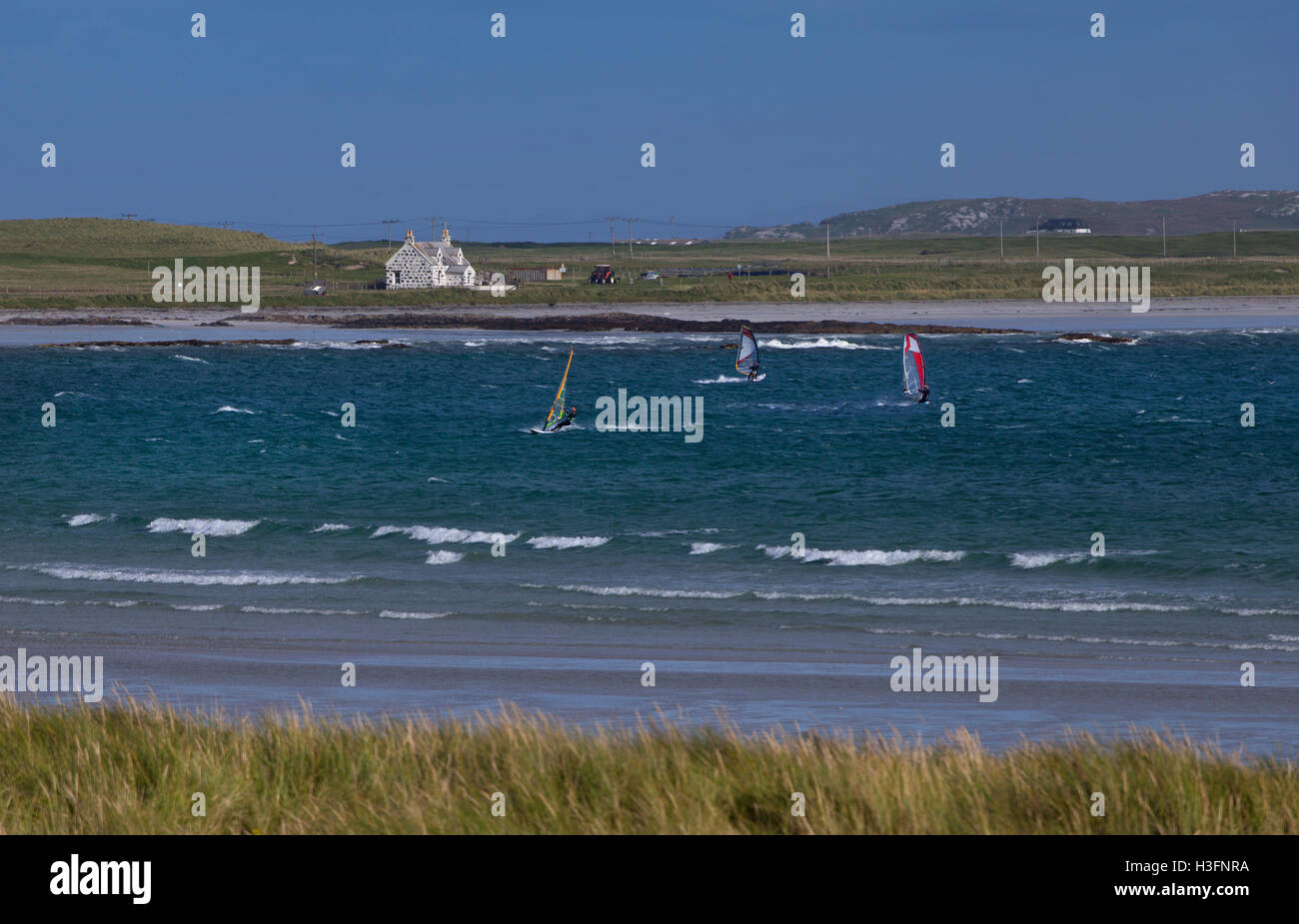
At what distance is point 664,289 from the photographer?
490ft

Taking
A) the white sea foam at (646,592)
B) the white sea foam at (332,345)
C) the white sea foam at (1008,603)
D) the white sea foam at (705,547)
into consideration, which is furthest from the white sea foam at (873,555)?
the white sea foam at (332,345)

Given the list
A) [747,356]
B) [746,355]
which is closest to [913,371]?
[747,356]

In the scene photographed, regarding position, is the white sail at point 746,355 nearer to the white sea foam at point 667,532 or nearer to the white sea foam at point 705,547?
the white sea foam at point 667,532

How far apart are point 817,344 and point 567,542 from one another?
70.0m

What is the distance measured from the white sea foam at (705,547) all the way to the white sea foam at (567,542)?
1695 millimetres

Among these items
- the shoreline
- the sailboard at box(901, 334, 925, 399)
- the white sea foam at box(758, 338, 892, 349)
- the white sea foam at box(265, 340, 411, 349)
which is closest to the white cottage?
the shoreline

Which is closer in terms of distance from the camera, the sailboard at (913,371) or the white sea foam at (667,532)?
the white sea foam at (667,532)

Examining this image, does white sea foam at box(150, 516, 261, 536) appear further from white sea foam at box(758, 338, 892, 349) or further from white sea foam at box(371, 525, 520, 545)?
white sea foam at box(758, 338, 892, 349)

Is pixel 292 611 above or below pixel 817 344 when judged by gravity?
below

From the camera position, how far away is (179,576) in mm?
22812

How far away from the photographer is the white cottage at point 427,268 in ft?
539

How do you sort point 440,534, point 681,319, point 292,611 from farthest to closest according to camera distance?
point 681,319 < point 440,534 < point 292,611

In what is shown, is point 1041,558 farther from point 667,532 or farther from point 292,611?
point 292,611

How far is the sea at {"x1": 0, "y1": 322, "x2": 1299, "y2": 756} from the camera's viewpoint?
14172 mm
